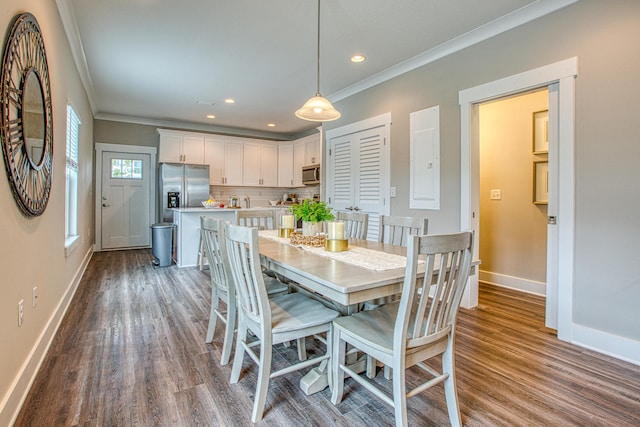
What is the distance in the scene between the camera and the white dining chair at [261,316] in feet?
5.19

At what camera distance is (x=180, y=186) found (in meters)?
6.20

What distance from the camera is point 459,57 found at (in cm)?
318

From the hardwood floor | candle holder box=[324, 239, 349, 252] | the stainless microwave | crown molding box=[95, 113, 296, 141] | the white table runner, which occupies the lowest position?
the hardwood floor

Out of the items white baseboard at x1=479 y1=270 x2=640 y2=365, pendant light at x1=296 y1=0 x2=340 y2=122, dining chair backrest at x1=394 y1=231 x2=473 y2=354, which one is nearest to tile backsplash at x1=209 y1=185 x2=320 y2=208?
pendant light at x1=296 y1=0 x2=340 y2=122

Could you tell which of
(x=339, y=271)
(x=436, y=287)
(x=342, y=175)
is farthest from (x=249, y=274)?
(x=342, y=175)

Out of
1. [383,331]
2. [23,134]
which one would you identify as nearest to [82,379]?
[23,134]

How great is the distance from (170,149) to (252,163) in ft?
5.36

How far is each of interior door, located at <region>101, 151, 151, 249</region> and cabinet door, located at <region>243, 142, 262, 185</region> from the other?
1.89 metres

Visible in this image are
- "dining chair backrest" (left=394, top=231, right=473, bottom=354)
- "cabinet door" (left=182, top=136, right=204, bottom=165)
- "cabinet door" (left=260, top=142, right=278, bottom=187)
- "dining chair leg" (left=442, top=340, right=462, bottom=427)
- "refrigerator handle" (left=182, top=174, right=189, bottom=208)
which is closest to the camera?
"dining chair backrest" (left=394, top=231, right=473, bottom=354)

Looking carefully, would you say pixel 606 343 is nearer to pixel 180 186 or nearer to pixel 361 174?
pixel 361 174

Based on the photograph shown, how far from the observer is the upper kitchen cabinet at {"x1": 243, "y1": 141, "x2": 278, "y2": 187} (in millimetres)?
7117

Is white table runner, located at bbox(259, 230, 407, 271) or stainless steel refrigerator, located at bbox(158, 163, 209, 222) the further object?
Result: stainless steel refrigerator, located at bbox(158, 163, 209, 222)

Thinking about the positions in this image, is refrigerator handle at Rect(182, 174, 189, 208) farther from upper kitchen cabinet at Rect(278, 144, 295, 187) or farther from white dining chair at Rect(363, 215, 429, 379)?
white dining chair at Rect(363, 215, 429, 379)

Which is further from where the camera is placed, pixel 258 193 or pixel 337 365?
pixel 258 193
